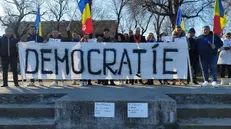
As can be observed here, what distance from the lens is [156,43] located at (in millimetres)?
8805

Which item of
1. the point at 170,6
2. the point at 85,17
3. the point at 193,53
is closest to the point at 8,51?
the point at 85,17

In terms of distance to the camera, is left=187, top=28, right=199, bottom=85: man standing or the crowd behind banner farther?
left=187, top=28, right=199, bottom=85: man standing

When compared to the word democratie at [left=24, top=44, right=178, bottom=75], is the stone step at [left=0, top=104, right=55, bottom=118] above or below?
below

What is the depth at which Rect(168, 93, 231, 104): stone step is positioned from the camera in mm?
6758

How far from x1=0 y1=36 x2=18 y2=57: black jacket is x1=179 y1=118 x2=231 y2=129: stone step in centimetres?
530

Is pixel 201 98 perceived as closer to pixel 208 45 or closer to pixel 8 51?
pixel 208 45

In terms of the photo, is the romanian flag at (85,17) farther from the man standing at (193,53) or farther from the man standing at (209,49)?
the man standing at (209,49)

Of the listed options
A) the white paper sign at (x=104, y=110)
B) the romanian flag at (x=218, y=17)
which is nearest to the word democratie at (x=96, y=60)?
the romanian flag at (x=218, y=17)

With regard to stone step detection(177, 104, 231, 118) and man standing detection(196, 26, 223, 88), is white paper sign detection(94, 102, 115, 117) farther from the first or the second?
A: man standing detection(196, 26, 223, 88)

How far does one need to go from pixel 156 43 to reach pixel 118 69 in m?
1.34

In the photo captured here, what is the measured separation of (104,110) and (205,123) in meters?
2.01

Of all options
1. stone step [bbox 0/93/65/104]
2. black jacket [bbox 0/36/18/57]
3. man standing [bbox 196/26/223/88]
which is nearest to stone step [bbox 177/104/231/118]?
man standing [bbox 196/26/223/88]

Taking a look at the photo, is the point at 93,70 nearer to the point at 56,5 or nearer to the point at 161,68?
the point at 161,68

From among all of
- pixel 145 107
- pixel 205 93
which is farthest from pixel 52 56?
pixel 205 93
